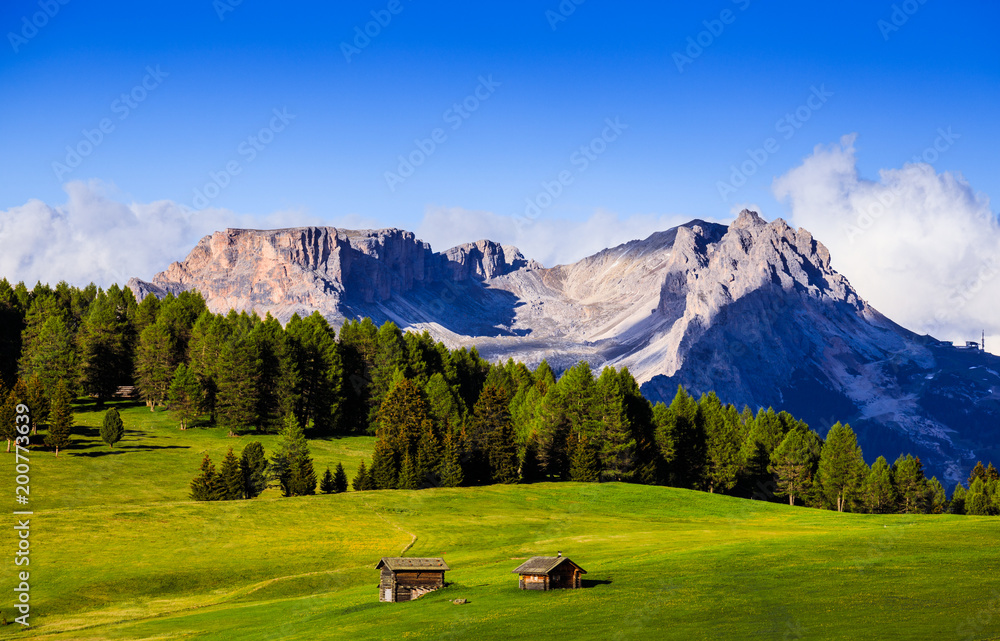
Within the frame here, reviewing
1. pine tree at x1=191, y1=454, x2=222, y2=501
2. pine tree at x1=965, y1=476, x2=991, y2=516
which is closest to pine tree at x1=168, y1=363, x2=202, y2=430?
pine tree at x1=191, y1=454, x2=222, y2=501

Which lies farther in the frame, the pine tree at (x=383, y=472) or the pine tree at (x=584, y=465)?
the pine tree at (x=584, y=465)

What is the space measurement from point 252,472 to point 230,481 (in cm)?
290

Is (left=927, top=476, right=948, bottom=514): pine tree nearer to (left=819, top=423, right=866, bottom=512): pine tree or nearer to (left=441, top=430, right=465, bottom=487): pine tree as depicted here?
(left=819, top=423, right=866, bottom=512): pine tree

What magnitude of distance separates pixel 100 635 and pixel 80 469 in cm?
4531

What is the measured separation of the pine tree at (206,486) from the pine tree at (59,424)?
63.0 ft

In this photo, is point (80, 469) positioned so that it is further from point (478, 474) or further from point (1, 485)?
point (478, 474)

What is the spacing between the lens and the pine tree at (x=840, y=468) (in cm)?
11856

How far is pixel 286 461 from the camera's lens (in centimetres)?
9200

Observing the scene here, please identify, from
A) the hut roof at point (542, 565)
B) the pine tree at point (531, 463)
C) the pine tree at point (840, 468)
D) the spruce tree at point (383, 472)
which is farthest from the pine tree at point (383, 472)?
the pine tree at point (840, 468)

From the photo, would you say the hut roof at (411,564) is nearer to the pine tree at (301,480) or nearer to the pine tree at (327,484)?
the pine tree at (301,480)

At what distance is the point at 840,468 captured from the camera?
119m

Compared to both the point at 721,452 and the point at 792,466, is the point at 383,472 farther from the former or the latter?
the point at 792,466

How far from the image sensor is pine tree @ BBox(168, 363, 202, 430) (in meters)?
115

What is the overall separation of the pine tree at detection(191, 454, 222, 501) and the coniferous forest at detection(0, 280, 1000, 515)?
28.7ft
